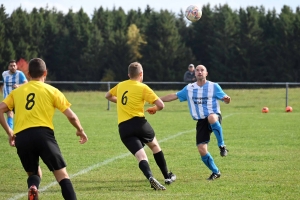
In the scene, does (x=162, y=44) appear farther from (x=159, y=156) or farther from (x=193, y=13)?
(x=159, y=156)

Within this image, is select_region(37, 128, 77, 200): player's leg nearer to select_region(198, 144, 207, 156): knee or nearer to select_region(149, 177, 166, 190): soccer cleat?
select_region(149, 177, 166, 190): soccer cleat

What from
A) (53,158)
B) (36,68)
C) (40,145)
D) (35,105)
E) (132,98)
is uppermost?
(36,68)

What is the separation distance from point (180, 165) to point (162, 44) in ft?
194

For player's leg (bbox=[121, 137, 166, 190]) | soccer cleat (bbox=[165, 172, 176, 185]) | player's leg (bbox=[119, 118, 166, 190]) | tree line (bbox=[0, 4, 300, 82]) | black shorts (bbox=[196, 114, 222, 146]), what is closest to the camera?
player's leg (bbox=[121, 137, 166, 190])

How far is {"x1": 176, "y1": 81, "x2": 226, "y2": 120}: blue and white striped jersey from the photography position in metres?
10.0

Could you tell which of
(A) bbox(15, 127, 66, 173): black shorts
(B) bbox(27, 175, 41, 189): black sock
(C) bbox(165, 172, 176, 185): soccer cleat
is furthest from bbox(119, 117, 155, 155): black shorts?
(A) bbox(15, 127, 66, 173): black shorts

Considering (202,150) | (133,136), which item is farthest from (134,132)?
(202,150)

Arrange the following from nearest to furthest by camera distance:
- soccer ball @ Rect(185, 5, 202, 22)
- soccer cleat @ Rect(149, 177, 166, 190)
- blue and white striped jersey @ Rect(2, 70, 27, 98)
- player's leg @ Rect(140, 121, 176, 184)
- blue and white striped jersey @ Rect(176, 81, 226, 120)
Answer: soccer cleat @ Rect(149, 177, 166, 190) → player's leg @ Rect(140, 121, 176, 184) → blue and white striped jersey @ Rect(176, 81, 226, 120) → soccer ball @ Rect(185, 5, 202, 22) → blue and white striped jersey @ Rect(2, 70, 27, 98)

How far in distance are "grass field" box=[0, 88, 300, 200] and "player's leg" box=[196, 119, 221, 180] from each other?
193 mm

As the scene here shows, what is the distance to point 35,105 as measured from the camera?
6641mm

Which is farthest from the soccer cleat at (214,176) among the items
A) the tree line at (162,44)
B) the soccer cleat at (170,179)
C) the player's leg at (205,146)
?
the tree line at (162,44)

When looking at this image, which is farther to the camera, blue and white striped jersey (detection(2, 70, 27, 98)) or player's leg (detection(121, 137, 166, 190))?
blue and white striped jersey (detection(2, 70, 27, 98))

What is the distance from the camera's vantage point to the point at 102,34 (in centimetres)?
7450

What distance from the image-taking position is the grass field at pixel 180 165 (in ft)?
28.0
